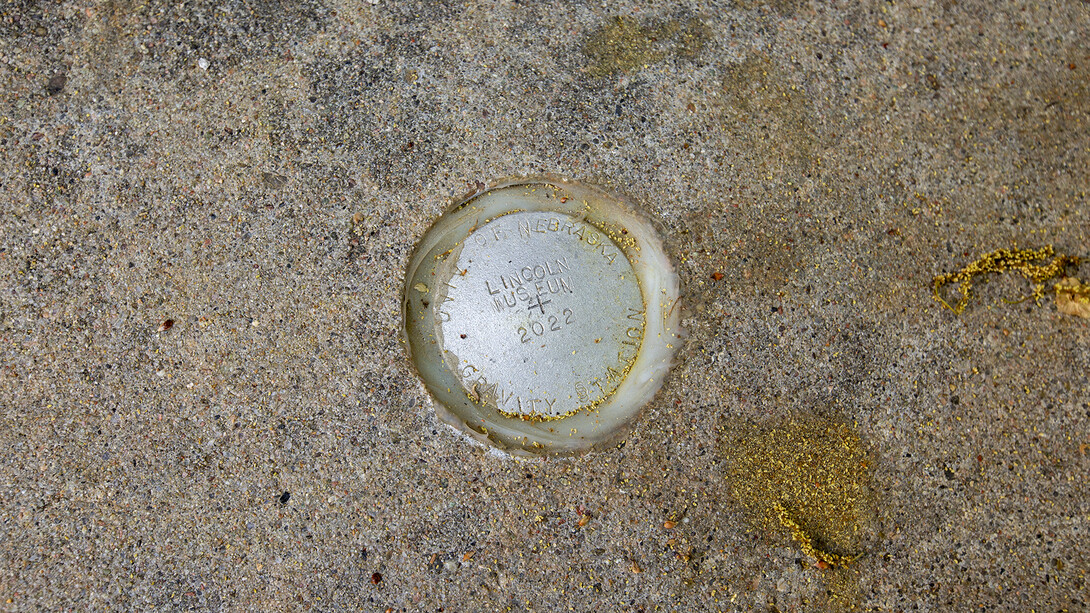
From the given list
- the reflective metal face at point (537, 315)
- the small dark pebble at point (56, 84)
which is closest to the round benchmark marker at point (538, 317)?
the reflective metal face at point (537, 315)

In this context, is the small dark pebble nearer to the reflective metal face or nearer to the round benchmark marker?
the round benchmark marker

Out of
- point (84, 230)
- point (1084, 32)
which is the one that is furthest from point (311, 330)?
point (1084, 32)

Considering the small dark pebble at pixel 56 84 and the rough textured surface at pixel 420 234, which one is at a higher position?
the small dark pebble at pixel 56 84

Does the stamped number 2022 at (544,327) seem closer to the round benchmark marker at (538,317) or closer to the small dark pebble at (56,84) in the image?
the round benchmark marker at (538,317)

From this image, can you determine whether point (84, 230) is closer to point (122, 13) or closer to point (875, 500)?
point (122, 13)

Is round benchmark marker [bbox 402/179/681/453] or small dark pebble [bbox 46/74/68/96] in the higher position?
small dark pebble [bbox 46/74/68/96]

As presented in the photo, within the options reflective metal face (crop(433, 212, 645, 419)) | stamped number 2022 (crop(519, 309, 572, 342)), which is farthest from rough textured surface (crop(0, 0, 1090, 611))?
stamped number 2022 (crop(519, 309, 572, 342))
